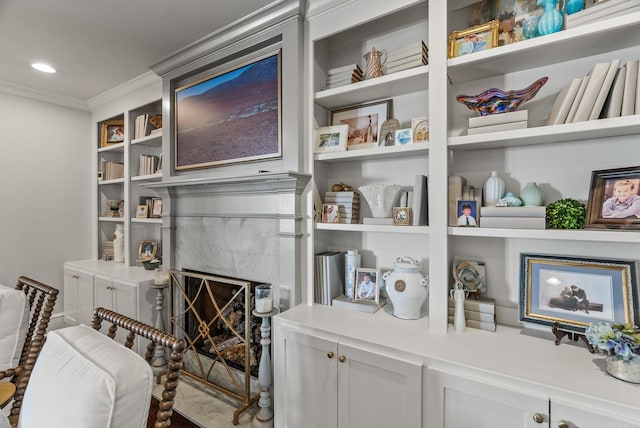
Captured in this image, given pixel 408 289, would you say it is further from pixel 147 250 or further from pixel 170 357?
pixel 147 250

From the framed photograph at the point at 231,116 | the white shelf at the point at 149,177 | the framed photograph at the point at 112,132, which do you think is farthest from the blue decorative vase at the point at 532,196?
the framed photograph at the point at 112,132

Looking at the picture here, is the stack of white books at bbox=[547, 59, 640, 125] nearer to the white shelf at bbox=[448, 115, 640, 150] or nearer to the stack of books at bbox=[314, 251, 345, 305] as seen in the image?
the white shelf at bbox=[448, 115, 640, 150]

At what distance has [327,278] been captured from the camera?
1.88 m

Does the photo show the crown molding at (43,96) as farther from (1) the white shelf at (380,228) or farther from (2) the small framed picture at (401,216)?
(2) the small framed picture at (401,216)

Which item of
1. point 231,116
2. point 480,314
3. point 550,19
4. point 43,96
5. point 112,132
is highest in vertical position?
point 43,96

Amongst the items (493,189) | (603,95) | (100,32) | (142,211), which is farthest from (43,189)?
(603,95)

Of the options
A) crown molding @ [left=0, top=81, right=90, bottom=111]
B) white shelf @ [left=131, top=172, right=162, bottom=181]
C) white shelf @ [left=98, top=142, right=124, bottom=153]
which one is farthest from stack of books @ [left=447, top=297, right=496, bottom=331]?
crown molding @ [left=0, top=81, right=90, bottom=111]

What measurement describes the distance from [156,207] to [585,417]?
3.32m

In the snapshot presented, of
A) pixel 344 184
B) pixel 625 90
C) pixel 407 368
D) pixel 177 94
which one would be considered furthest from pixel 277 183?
pixel 625 90

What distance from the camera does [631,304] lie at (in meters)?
1.24

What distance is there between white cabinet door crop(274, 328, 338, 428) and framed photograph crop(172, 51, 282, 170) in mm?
1114

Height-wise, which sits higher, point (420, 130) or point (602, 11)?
point (602, 11)

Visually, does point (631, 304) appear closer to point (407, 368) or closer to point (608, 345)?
point (608, 345)

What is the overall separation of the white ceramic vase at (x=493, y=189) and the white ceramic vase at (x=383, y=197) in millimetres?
437
